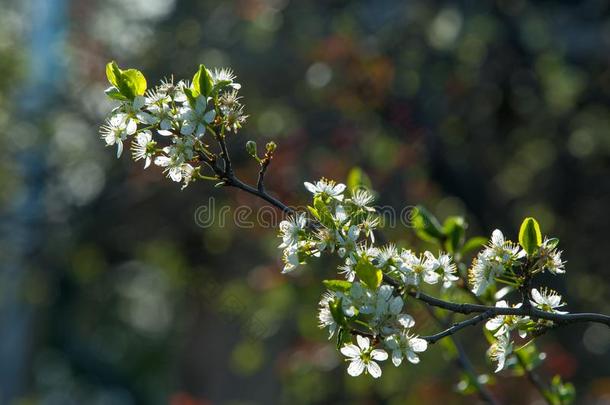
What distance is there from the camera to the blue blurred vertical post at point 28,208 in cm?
606

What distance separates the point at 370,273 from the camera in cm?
128

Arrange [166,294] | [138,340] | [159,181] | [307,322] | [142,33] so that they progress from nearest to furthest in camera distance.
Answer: [307,322] < [159,181] < [142,33] < [166,294] < [138,340]

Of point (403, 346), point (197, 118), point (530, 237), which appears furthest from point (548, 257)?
point (197, 118)

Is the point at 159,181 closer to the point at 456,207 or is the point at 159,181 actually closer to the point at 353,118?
the point at 353,118

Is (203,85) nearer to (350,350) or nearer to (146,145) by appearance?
(146,145)

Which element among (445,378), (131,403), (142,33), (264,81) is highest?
(131,403)

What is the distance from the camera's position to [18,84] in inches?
214

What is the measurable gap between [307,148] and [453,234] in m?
2.98

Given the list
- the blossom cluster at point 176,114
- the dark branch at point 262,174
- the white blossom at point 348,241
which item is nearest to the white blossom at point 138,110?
the blossom cluster at point 176,114

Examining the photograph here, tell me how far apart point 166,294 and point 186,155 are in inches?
393

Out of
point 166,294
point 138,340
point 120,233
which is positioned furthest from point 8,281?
point 138,340

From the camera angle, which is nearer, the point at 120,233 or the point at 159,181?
the point at 159,181

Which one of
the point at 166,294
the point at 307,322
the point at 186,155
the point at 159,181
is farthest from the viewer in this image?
the point at 166,294

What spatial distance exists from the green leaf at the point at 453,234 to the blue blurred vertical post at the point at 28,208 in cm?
403
